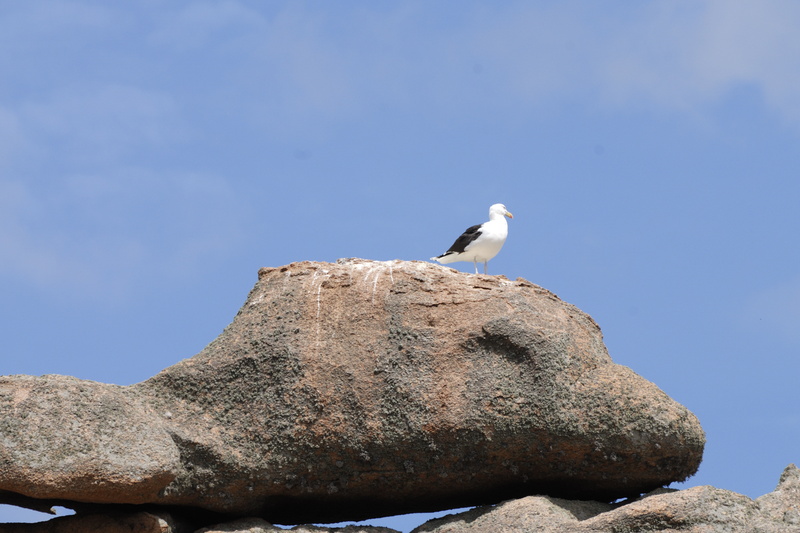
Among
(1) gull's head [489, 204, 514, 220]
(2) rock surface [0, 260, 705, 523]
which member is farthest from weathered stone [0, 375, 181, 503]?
(1) gull's head [489, 204, 514, 220]

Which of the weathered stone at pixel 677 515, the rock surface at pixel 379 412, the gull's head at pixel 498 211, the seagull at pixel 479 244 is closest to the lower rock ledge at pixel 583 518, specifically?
the weathered stone at pixel 677 515

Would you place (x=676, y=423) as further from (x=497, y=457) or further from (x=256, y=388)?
(x=256, y=388)

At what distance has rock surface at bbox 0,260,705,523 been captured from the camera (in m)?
9.41

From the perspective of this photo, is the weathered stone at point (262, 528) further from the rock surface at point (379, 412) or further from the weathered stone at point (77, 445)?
the weathered stone at point (77, 445)

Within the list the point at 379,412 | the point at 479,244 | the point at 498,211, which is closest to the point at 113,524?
the point at 379,412

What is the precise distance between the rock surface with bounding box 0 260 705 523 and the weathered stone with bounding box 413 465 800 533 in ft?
1.79

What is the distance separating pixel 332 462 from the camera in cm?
965

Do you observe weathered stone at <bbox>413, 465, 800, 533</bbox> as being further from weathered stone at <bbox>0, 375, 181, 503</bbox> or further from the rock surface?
weathered stone at <bbox>0, 375, 181, 503</bbox>

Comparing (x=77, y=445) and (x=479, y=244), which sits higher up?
(x=479, y=244)

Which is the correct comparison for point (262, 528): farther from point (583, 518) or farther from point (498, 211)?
point (498, 211)

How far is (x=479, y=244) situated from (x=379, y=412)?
7306mm

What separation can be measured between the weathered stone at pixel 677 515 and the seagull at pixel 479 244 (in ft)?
24.2

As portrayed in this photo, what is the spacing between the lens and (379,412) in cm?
948

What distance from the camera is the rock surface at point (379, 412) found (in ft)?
30.9
